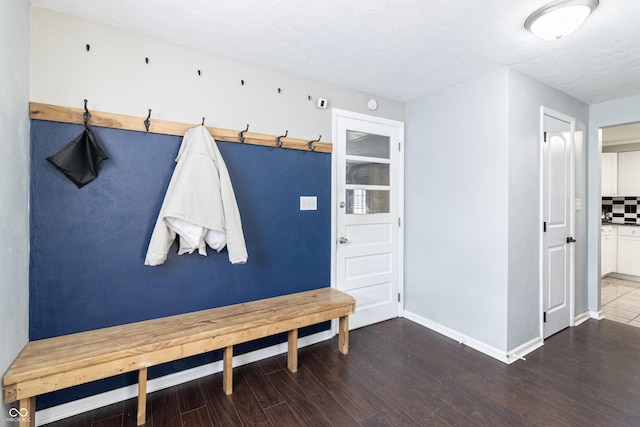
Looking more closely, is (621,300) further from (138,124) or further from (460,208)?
(138,124)

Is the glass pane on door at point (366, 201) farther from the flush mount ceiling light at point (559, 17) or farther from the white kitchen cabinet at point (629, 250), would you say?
the white kitchen cabinet at point (629, 250)

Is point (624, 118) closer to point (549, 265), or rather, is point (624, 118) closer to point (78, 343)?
point (549, 265)

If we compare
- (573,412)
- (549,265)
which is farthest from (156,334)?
(549,265)

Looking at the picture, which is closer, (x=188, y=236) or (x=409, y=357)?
(x=188, y=236)

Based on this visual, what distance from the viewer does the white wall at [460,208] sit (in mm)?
2475

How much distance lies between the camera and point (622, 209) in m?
5.13

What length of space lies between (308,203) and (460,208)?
4.81ft

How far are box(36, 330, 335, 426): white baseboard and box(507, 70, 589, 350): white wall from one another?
1931 millimetres

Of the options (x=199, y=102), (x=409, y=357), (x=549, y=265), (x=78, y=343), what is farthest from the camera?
(x=549, y=265)

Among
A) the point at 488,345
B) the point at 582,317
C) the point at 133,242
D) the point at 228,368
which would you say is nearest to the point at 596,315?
the point at 582,317

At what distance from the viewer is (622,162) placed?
5016mm

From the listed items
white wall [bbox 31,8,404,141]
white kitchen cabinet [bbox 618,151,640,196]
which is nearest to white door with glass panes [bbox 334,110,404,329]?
white wall [bbox 31,8,404,141]

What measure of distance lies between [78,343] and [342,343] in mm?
1867

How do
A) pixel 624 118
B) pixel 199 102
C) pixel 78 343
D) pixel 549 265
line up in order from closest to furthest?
pixel 78 343, pixel 199 102, pixel 549 265, pixel 624 118
